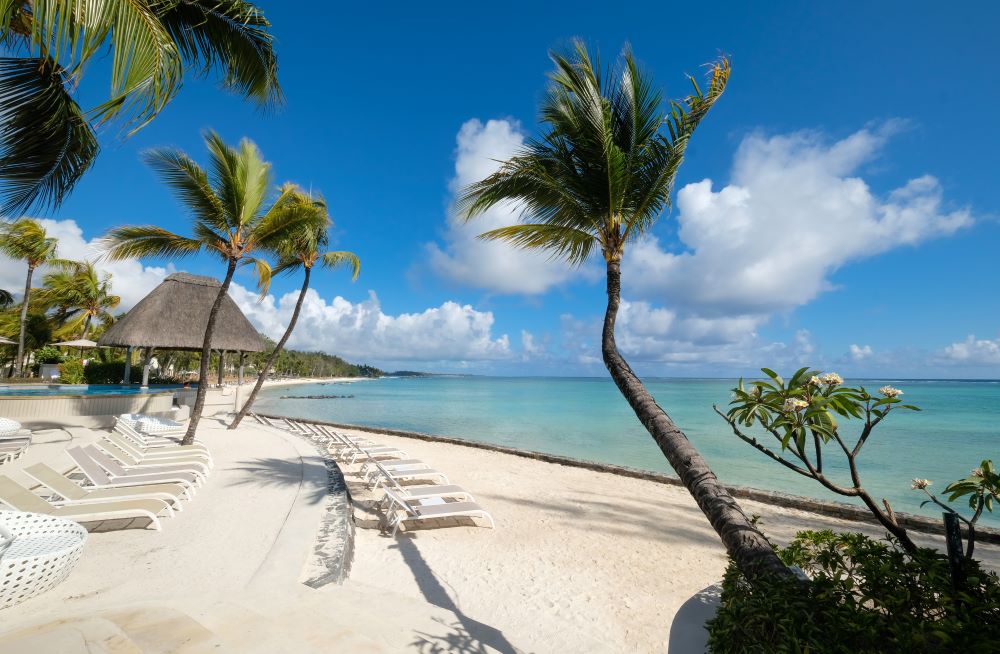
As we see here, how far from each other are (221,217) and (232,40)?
15.1 feet

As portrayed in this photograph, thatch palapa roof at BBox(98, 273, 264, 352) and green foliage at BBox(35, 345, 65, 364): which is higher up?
→ thatch palapa roof at BBox(98, 273, 264, 352)

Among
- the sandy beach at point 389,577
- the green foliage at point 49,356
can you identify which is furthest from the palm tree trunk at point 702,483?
the green foliage at point 49,356

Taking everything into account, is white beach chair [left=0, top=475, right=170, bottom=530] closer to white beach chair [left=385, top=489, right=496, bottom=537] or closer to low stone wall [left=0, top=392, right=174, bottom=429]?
white beach chair [left=385, top=489, right=496, bottom=537]

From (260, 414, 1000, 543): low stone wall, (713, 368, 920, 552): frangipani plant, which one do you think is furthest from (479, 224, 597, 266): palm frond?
(260, 414, 1000, 543): low stone wall

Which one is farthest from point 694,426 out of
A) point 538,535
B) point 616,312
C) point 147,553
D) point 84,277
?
point 84,277

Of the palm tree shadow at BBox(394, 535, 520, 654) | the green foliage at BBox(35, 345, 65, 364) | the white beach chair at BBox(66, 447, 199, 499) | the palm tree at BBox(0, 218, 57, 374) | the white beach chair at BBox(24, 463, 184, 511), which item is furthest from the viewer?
the green foliage at BBox(35, 345, 65, 364)

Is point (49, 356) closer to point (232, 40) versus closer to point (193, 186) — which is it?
point (193, 186)

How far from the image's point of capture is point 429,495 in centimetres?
573

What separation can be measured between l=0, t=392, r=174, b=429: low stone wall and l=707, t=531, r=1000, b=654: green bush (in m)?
13.9

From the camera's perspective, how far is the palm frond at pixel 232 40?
3986 mm

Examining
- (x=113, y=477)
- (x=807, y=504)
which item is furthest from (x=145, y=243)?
(x=807, y=504)

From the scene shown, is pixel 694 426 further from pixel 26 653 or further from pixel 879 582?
pixel 26 653

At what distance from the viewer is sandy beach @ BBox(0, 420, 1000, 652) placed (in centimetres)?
239

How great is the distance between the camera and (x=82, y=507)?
4.01 m
